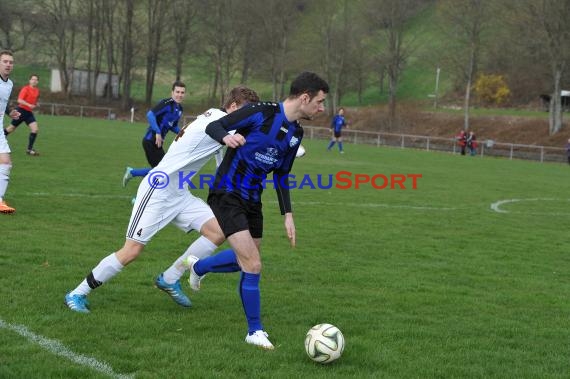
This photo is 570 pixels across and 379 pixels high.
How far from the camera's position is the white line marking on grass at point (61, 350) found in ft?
13.6


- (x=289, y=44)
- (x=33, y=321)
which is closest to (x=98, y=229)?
(x=33, y=321)

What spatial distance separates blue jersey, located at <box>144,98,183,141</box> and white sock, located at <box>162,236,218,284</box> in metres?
5.74

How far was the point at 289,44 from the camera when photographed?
193 feet

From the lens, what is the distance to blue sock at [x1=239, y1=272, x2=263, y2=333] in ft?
16.0

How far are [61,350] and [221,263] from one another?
1532 mm

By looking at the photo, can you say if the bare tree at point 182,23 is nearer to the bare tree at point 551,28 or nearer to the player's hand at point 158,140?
the bare tree at point 551,28

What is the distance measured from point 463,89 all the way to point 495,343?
60.0m

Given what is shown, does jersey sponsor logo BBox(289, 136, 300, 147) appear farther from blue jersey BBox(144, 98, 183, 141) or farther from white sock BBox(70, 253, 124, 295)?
blue jersey BBox(144, 98, 183, 141)

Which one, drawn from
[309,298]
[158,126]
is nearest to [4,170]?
[158,126]

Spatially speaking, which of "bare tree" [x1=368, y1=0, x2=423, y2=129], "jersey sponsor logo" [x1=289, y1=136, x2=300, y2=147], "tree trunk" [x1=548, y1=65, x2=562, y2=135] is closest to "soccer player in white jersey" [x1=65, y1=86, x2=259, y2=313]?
"jersey sponsor logo" [x1=289, y1=136, x2=300, y2=147]

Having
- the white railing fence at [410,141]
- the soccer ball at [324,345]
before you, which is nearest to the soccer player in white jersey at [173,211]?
the soccer ball at [324,345]

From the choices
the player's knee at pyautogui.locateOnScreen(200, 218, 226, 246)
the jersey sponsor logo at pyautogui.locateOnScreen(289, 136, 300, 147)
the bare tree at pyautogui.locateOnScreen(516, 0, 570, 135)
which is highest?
the bare tree at pyautogui.locateOnScreen(516, 0, 570, 135)

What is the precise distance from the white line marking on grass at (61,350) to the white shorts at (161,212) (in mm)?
1089

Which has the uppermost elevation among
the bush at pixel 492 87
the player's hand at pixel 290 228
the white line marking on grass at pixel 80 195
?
the bush at pixel 492 87
